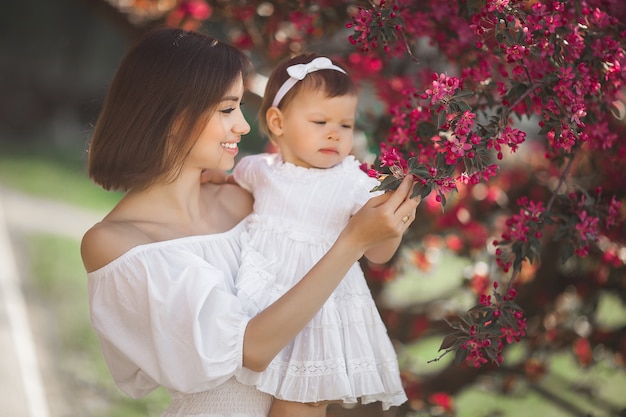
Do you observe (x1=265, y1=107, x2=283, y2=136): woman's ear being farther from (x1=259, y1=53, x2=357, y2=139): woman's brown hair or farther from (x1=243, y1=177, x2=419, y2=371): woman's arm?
(x1=243, y1=177, x2=419, y2=371): woman's arm

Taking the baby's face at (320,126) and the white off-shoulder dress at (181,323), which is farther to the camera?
the baby's face at (320,126)

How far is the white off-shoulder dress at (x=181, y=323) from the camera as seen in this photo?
1.91 metres

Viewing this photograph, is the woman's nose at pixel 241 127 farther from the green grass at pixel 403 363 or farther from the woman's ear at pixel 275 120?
the green grass at pixel 403 363

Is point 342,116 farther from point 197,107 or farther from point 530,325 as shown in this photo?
point 530,325

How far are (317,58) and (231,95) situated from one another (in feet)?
0.97

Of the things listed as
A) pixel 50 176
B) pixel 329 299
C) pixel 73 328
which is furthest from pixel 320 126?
pixel 50 176

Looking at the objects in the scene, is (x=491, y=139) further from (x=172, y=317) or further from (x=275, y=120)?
(x=172, y=317)

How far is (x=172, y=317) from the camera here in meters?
1.93

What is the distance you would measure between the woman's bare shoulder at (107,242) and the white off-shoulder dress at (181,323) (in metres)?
0.02

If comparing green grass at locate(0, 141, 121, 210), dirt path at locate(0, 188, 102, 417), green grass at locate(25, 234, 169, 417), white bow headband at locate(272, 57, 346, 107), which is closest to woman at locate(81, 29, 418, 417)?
white bow headband at locate(272, 57, 346, 107)

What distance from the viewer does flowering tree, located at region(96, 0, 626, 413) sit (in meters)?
1.91

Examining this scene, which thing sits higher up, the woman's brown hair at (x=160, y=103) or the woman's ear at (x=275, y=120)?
the woman's brown hair at (x=160, y=103)

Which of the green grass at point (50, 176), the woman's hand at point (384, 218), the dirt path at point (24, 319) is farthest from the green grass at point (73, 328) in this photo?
the woman's hand at point (384, 218)

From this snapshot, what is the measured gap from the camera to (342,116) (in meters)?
2.26
